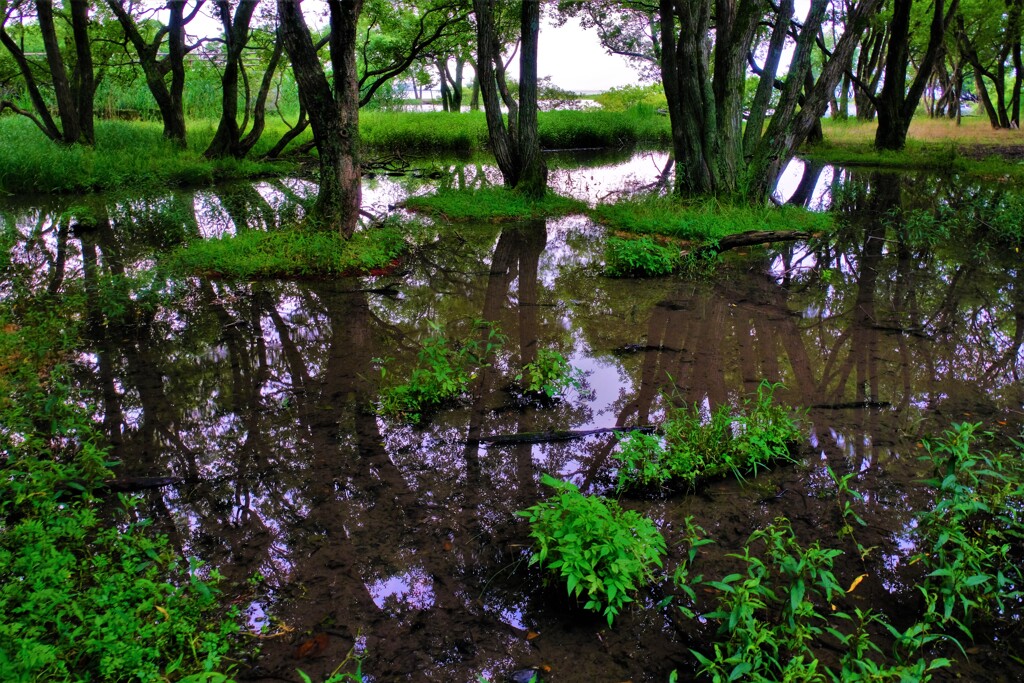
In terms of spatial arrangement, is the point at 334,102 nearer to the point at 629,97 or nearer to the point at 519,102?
the point at 519,102

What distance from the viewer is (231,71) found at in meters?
15.3

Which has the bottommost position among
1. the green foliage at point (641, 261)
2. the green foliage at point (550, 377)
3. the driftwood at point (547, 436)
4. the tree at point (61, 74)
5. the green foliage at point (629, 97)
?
the driftwood at point (547, 436)

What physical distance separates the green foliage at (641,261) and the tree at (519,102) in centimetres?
447

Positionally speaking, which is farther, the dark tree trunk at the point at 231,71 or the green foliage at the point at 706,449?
the dark tree trunk at the point at 231,71

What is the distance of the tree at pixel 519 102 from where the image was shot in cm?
1185

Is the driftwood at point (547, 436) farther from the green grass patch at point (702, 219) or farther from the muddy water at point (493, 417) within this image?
the green grass patch at point (702, 219)

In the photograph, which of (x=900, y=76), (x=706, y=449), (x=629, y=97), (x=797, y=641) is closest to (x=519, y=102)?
(x=706, y=449)

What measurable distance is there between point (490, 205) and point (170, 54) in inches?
397

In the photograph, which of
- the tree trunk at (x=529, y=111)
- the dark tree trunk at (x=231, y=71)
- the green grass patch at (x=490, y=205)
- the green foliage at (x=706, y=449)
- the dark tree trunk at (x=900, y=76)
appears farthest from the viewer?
the dark tree trunk at (x=900, y=76)

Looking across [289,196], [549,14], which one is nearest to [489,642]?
[289,196]

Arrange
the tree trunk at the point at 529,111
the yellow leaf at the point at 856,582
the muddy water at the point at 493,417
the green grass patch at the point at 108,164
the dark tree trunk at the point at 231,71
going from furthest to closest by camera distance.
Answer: the dark tree trunk at the point at 231,71 → the green grass patch at the point at 108,164 → the tree trunk at the point at 529,111 → the yellow leaf at the point at 856,582 → the muddy water at the point at 493,417

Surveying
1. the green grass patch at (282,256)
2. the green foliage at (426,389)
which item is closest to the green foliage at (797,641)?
the green foliage at (426,389)

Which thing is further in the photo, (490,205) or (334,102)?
(490,205)

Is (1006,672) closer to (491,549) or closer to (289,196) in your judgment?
(491,549)
